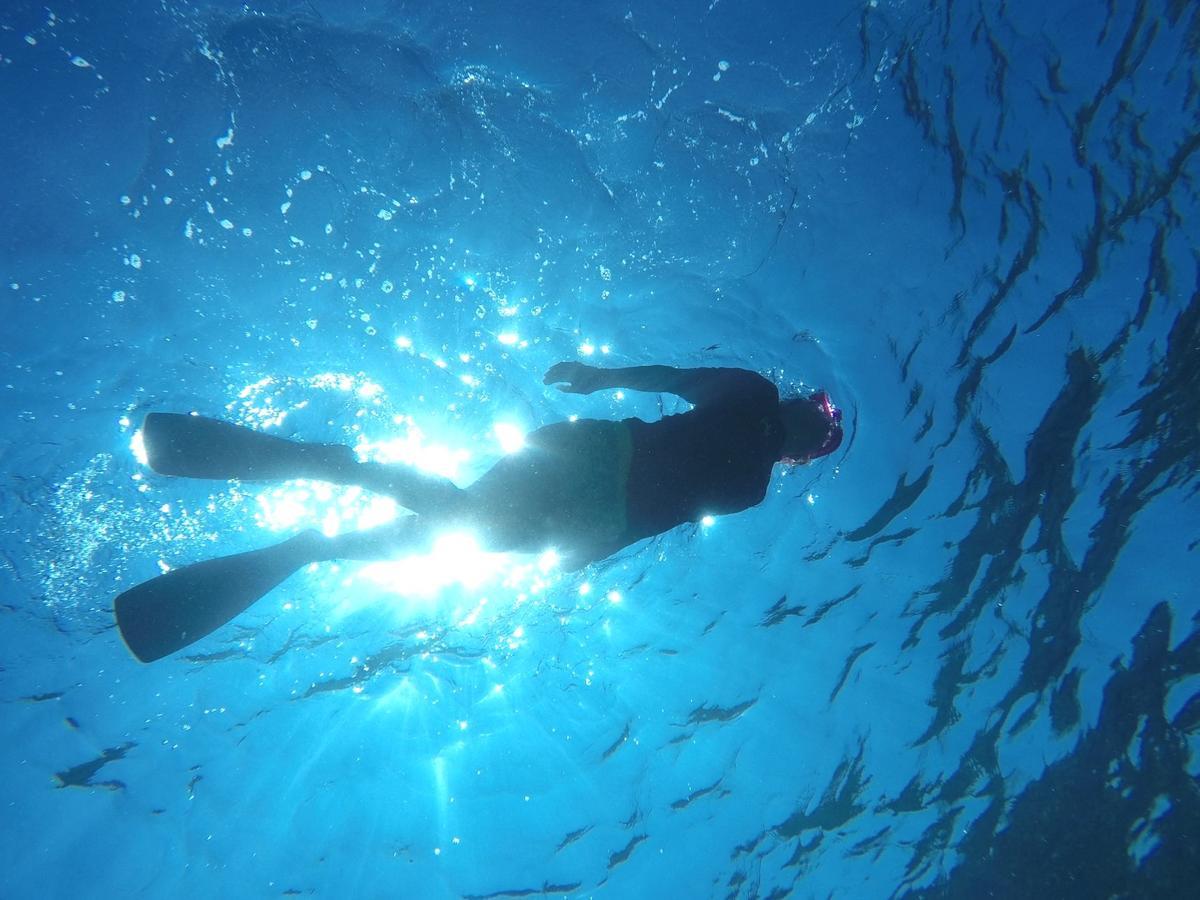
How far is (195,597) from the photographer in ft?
11.1

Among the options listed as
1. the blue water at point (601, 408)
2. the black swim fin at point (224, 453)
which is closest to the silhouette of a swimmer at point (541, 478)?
the black swim fin at point (224, 453)

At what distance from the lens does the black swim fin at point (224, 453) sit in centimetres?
342

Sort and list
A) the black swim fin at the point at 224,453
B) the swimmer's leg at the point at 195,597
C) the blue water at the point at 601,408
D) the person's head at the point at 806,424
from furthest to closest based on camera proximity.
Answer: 1. the blue water at the point at 601,408
2. the person's head at the point at 806,424
3. the black swim fin at the point at 224,453
4. the swimmer's leg at the point at 195,597

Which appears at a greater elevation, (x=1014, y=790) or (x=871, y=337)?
(x=871, y=337)

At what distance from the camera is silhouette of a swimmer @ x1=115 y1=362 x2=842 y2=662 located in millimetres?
3414

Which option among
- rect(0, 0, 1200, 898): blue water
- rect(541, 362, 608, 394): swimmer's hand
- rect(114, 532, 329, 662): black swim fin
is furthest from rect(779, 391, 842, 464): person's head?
rect(114, 532, 329, 662): black swim fin

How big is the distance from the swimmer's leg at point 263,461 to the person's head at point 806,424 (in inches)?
99.8

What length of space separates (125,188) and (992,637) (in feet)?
46.2

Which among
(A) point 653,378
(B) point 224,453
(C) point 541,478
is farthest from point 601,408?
(B) point 224,453

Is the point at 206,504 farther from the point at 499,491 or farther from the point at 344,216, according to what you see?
the point at 499,491

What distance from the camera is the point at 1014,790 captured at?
13078mm

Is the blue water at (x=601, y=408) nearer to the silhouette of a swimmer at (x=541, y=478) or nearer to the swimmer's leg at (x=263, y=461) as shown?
the silhouette of a swimmer at (x=541, y=478)

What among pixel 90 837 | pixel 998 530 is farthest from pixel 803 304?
pixel 90 837

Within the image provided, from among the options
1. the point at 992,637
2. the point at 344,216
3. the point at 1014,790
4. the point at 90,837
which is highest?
the point at 344,216
